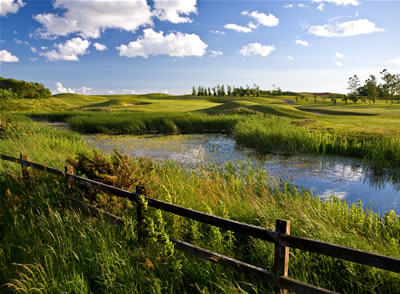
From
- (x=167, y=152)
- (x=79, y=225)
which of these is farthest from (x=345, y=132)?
(x=79, y=225)

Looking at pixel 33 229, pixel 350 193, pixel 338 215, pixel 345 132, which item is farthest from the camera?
pixel 345 132

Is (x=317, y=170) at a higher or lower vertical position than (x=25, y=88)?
lower

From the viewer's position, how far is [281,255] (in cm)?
336

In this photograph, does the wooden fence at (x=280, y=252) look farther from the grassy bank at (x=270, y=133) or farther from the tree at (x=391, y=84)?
the tree at (x=391, y=84)

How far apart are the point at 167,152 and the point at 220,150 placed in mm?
3248

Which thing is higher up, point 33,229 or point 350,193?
point 33,229

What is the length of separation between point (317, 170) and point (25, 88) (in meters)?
98.3

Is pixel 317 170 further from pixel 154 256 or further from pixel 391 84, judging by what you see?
pixel 391 84

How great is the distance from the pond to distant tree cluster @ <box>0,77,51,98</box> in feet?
270

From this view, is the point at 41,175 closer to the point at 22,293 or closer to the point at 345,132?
the point at 22,293

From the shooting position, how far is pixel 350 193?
10.6 meters

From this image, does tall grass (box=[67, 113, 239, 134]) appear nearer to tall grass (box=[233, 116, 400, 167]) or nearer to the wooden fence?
tall grass (box=[233, 116, 400, 167])

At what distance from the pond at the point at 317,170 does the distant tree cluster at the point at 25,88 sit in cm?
8239

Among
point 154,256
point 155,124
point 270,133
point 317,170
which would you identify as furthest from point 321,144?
point 155,124
